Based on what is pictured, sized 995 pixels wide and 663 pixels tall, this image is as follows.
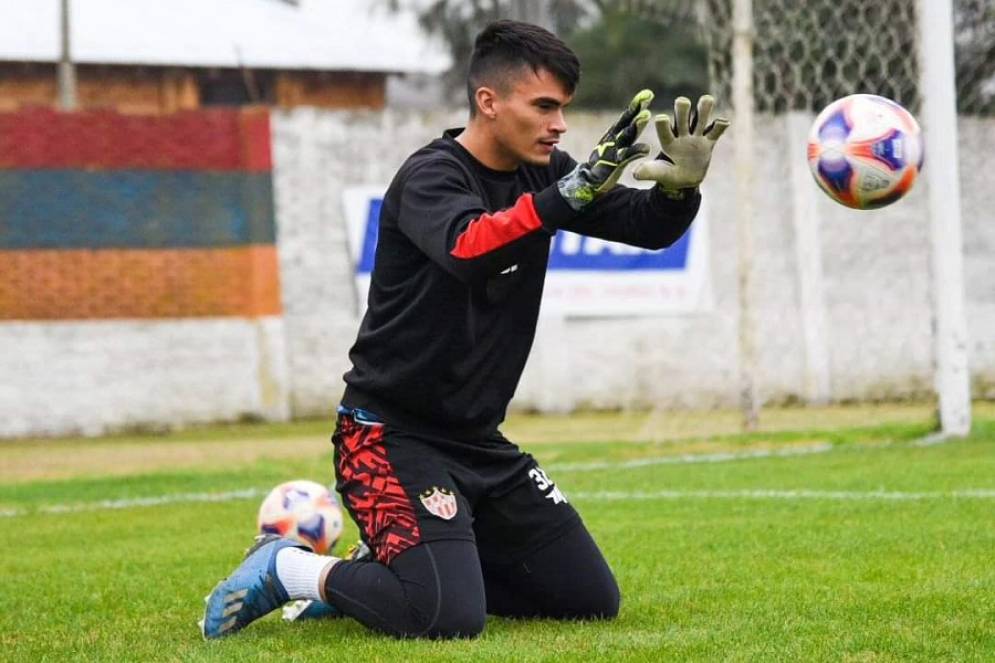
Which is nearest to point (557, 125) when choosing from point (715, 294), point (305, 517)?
point (305, 517)

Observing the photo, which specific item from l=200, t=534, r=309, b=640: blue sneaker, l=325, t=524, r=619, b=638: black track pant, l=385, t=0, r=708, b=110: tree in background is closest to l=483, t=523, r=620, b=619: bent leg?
l=325, t=524, r=619, b=638: black track pant

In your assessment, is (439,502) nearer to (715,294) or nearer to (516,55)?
(516,55)

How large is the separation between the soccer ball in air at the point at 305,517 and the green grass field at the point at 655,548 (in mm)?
334

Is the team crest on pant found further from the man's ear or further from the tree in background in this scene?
the tree in background

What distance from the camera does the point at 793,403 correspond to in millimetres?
17594

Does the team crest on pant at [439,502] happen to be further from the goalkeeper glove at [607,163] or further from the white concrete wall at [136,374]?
the white concrete wall at [136,374]

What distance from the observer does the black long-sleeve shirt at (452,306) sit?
18.4ft

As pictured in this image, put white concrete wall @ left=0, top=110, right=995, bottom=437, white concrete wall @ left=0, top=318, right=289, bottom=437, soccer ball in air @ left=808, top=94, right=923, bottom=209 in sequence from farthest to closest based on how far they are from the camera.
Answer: white concrete wall @ left=0, top=110, right=995, bottom=437 < white concrete wall @ left=0, top=318, right=289, bottom=437 < soccer ball in air @ left=808, top=94, right=923, bottom=209

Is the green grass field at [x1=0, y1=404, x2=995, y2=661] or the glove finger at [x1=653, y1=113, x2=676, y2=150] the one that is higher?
the glove finger at [x1=653, y1=113, x2=676, y2=150]

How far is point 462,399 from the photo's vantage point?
5727 mm

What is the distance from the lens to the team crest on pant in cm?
561

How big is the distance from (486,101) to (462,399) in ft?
3.08

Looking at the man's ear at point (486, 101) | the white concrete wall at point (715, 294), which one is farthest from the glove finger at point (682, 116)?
the white concrete wall at point (715, 294)

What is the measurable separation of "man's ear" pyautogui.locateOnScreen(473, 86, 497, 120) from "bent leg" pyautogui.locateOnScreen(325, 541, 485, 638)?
1.33 m
